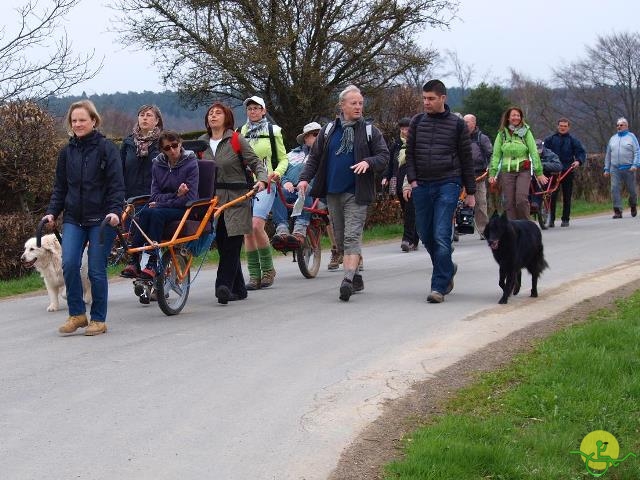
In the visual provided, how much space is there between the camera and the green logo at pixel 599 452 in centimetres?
555

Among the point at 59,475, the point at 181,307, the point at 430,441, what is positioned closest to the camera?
the point at 59,475

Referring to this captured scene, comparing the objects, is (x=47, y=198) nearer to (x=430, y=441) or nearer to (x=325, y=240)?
(x=325, y=240)

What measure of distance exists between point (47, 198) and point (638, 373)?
12.4 meters

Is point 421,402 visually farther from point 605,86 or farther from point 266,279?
point 605,86

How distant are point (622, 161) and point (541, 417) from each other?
63.2 feet

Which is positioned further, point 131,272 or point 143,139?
point 143,139

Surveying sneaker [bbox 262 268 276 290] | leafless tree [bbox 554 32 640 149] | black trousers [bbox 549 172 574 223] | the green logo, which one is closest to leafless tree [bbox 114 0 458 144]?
black trousers [bbox 549 172 574 223]

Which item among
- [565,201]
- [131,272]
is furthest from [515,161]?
[131,272]

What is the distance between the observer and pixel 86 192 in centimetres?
898

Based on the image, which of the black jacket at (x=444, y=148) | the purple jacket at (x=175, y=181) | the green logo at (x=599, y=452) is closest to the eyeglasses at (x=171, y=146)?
the purple jacket at (x=175, y=181)

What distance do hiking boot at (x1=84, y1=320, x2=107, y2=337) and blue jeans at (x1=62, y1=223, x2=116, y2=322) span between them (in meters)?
0.08

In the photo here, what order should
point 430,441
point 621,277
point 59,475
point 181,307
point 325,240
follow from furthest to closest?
point 325,240 < point 621,277 < point 181,307 < point 430,441 < point 59,475

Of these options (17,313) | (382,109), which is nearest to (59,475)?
(17,313)

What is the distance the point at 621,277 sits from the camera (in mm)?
12586
